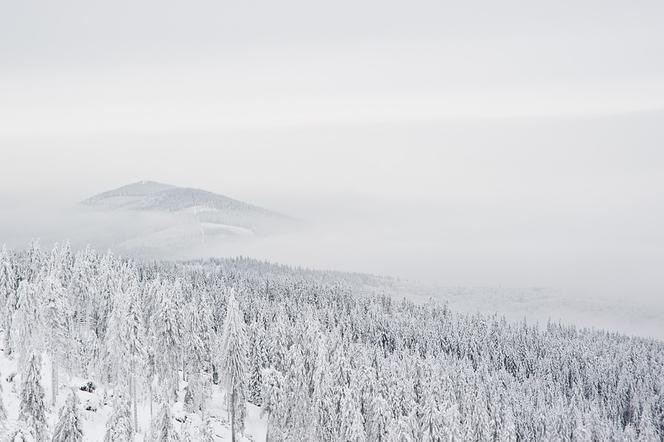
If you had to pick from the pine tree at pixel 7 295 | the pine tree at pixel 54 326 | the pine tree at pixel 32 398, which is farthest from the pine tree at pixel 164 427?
the pine tree at pixel 7 295

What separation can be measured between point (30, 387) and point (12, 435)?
4.98m

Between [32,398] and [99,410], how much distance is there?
19.3 meters

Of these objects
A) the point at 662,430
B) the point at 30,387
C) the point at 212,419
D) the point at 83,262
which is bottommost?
the point at 662,430

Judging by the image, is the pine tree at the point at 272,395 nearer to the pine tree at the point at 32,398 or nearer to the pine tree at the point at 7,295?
the pine tree at the point at 32,398

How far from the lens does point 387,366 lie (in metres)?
77.6

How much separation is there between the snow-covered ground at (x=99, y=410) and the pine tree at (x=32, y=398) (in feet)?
14.3

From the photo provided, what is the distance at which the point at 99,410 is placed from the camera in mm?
57812

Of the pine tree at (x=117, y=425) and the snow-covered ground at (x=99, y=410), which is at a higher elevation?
the pine tree at (x=117, y=425)

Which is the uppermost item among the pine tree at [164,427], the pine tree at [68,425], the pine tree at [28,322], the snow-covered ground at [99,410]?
the pine tree at [28,322]

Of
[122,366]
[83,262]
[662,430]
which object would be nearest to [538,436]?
[662,430]

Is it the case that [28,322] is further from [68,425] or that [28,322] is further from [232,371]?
[68,425]

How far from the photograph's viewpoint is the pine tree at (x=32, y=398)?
39.7 metres

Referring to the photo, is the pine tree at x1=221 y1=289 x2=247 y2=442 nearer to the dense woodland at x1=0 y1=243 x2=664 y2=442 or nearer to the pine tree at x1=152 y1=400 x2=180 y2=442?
the dense woodland at x1=0 y1=243 x2=664 y2=442

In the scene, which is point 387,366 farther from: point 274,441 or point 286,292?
point 286,292
